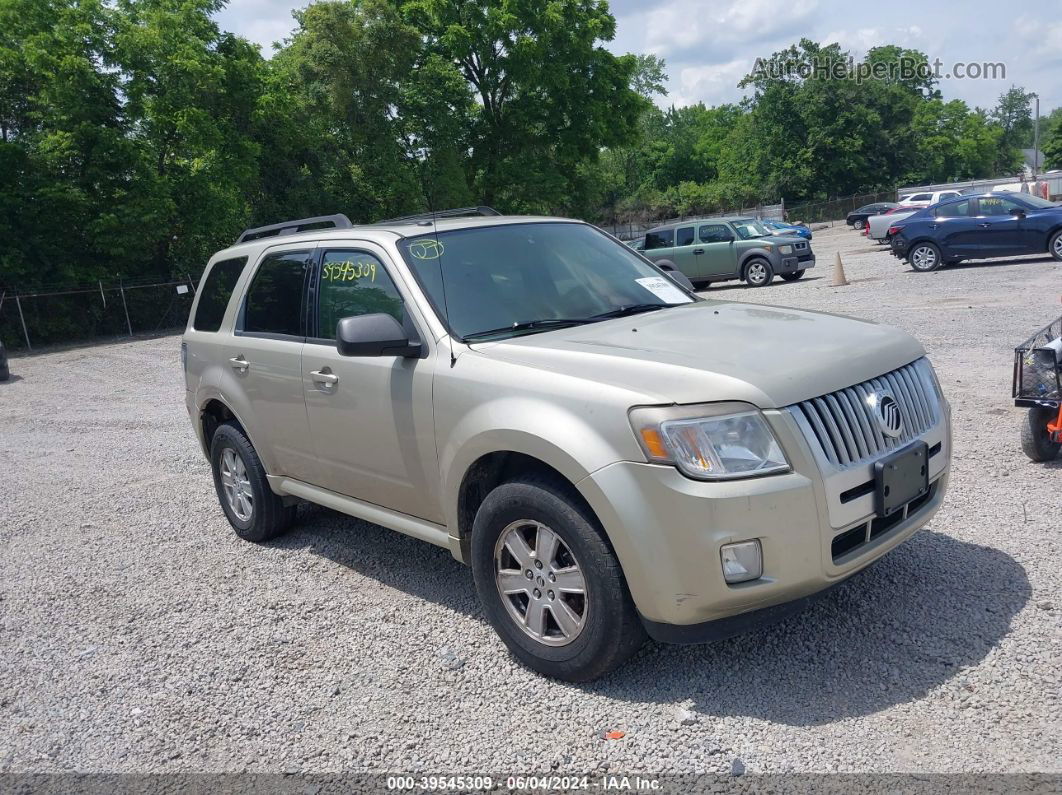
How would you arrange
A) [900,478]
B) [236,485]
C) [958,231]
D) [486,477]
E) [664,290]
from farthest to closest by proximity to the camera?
[958,231], [236,485], [664,290], [486,477], [900,478]

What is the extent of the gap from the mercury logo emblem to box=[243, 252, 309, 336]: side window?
308 cm

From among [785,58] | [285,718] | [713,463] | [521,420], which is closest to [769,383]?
[713,463]

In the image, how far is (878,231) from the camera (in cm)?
3278

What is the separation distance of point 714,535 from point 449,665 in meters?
1.49

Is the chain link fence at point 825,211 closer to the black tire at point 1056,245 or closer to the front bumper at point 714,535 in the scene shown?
the black tire at point 1056,245

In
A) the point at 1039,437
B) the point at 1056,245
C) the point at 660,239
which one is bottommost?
the point at 1039,437

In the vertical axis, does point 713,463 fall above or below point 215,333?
below

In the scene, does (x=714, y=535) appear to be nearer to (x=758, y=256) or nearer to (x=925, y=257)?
(x=925, y=257)

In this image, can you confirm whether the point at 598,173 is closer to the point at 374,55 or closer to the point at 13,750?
Answer: the point at 374,55

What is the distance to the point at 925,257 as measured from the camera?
66.6ft

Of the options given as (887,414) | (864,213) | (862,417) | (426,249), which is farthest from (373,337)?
(864,213)

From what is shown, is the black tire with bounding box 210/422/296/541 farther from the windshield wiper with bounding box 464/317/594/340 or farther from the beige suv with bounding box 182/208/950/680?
the windshield wiper with bounding box 464/317/594/340

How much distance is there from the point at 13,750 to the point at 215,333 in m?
2.93

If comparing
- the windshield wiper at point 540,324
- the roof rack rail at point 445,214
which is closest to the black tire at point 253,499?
the roof rack rail at point 445,214
